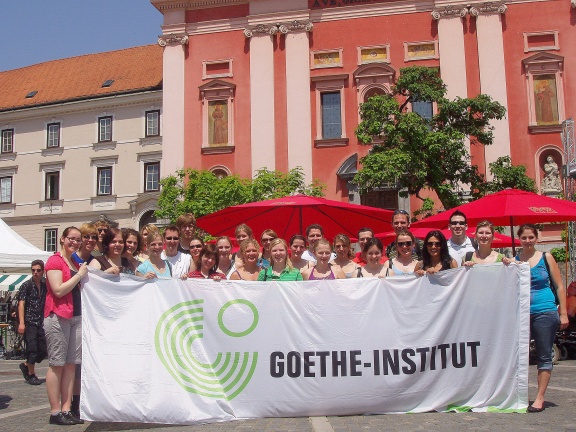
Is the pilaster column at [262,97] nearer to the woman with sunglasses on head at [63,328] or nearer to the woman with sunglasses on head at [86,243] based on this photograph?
the woman with sunglasses on head at [86,243]

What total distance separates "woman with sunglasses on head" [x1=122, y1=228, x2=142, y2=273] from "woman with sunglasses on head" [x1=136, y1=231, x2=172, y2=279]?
0.14 meters

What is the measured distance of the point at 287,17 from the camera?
29.9 metres

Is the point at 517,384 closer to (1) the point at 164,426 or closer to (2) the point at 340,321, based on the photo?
(2) the point at 340,321

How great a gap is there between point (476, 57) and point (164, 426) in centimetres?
2481

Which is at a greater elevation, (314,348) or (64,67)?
(64,67)

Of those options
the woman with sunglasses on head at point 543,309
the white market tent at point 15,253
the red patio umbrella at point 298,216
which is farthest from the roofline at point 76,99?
the woman with sunglasses on head at point 543,309

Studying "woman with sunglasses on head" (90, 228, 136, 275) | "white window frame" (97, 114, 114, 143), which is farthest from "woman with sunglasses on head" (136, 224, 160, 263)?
"white window frame" (97, 114, 114, 143)

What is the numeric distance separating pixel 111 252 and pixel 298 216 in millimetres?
4855

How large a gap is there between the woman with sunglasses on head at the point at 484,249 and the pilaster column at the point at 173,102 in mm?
24087

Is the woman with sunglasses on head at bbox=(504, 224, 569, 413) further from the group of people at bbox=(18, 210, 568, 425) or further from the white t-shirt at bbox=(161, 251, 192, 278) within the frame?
the white t-shirt at bbox=(161, 251, 192, 278)

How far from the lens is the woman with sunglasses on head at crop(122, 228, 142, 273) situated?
7586 millimetres

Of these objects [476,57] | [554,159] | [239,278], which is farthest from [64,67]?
[239,278]

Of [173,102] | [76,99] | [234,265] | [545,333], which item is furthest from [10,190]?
[545,333]

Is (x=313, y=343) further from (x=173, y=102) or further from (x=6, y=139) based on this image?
(x=6, y=139)
